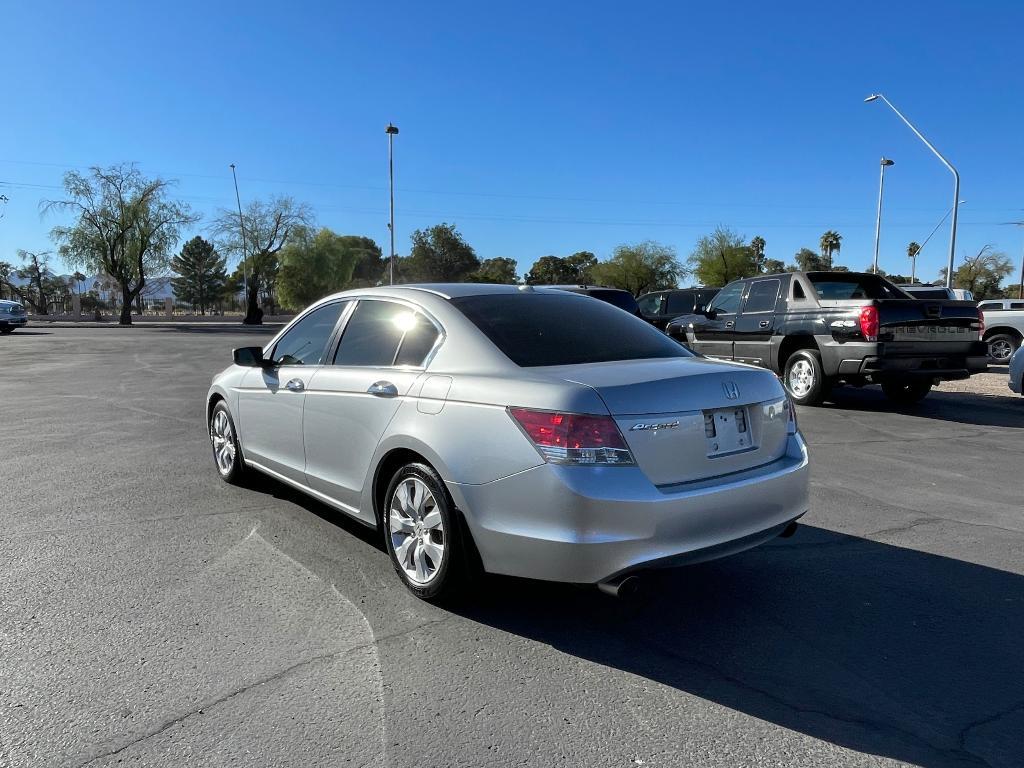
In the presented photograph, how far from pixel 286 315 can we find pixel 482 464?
79.3m

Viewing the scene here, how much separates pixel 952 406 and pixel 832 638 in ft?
29.7

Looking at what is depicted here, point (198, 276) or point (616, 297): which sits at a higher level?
point (198, 276)

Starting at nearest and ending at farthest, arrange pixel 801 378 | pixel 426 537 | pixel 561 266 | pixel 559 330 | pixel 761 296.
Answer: pixel 426 537, pixel 559 330, pixel 801 378, pixel 761 296, pixel 561 266

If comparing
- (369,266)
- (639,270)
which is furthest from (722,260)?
(369,266)

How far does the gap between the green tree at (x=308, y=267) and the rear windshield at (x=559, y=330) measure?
5804cm

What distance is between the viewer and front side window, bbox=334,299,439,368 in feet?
13.1

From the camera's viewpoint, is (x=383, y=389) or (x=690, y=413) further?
(x=383, y=389)

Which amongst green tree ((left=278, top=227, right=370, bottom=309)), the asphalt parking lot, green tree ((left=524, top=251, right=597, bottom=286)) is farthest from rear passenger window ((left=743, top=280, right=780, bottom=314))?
green tree ((left=524, top=251, right=597, bottom=286))

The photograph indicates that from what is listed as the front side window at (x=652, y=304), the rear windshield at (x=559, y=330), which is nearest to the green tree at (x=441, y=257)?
the front side window at (x=652, y=304)

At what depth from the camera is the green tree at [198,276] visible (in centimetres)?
11262

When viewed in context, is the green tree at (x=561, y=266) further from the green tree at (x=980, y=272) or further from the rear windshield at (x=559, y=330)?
the rear windshield at (x=559, y=330)

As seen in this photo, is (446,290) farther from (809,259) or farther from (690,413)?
(809,259)

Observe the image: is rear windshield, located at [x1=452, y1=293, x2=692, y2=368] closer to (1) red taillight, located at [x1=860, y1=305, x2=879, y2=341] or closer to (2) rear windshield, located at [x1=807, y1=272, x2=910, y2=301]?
(1) red taillight, located at [x1=860, y1=305, x2=879, y2=341]

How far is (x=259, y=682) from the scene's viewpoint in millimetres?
2953
